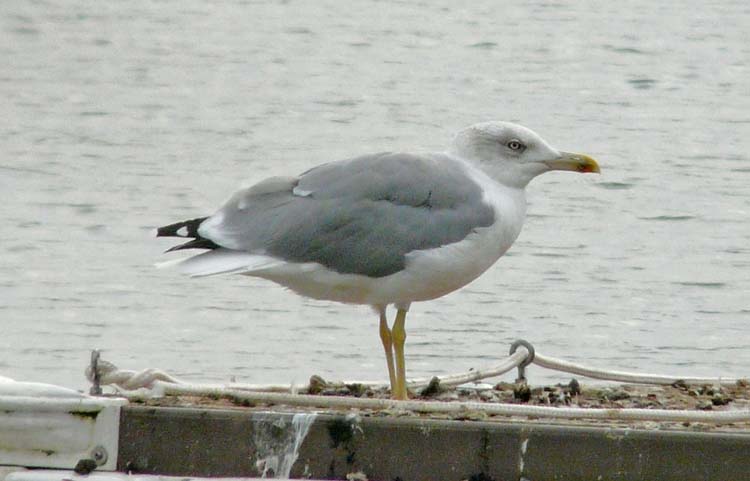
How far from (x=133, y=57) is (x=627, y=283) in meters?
7.52

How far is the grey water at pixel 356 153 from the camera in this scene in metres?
8.22

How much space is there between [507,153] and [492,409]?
3.72ft

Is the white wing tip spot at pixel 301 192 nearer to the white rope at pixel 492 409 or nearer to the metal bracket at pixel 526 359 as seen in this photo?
the white rope at pixel 492 409

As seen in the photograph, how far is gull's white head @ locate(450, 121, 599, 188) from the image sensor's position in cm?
514

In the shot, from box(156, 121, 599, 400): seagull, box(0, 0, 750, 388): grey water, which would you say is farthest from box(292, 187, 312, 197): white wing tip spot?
box(0, 0, 750, 388): grey water

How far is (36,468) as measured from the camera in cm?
418

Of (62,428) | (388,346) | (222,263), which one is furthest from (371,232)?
(62,428)

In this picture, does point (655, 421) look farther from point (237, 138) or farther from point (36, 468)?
point (237, 138)

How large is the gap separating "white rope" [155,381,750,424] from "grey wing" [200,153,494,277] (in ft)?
1.69

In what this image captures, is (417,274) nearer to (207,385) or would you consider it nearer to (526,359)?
(207,385)

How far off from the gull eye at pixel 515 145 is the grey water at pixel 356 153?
235 centimetres

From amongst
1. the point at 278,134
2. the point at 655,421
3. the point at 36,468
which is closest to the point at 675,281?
the point at 278,134

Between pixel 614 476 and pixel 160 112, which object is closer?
pixel 614 476

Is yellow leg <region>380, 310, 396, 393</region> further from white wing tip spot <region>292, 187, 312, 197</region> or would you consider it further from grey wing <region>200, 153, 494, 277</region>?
white wing tip spot <region>292, 187, 312, 197</region>
